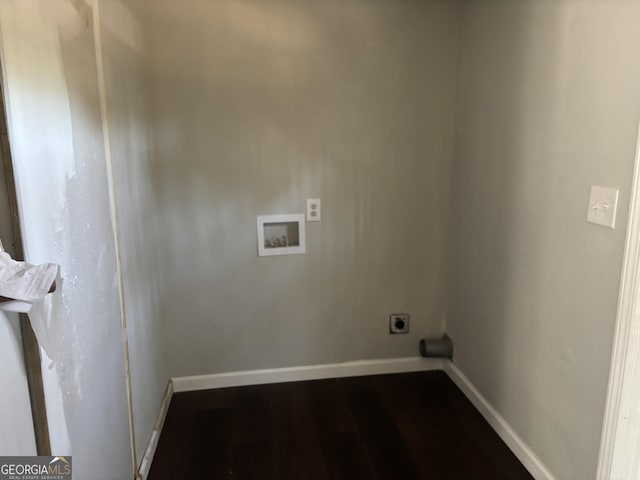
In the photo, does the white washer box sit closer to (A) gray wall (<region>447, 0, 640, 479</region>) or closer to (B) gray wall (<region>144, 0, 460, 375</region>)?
(B) gray wall (<region>144, 0, 460, 375</region>)

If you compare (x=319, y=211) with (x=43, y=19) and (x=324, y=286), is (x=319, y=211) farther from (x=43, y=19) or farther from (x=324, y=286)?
(x=43, y=19)

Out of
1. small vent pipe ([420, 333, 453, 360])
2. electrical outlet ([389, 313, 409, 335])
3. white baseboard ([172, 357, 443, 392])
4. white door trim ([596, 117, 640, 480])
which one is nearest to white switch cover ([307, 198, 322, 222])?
electrical outlet ([389, 313, 409, 335])

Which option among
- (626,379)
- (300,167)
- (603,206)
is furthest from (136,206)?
(626,379)

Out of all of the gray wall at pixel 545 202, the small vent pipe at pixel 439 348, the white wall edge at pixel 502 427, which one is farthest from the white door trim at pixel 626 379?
the small vent pipe at pixel 439 348

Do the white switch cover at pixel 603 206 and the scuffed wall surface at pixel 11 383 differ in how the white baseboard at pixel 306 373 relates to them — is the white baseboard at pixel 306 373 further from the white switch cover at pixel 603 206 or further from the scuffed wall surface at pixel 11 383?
the scuffed wall surface at pixel 11 383

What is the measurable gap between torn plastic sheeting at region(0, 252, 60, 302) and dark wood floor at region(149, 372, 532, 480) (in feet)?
4.57

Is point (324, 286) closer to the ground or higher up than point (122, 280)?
closer to the ground

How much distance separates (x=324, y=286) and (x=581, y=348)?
4.39ft

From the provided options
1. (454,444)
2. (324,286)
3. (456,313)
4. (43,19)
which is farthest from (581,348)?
(43,19)

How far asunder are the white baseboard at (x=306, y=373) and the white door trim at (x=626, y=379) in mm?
1285

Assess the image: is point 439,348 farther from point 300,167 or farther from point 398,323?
point 300,167

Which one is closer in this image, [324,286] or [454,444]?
[454,444]

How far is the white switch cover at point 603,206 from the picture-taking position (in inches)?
54.9

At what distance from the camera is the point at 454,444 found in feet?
6.83
